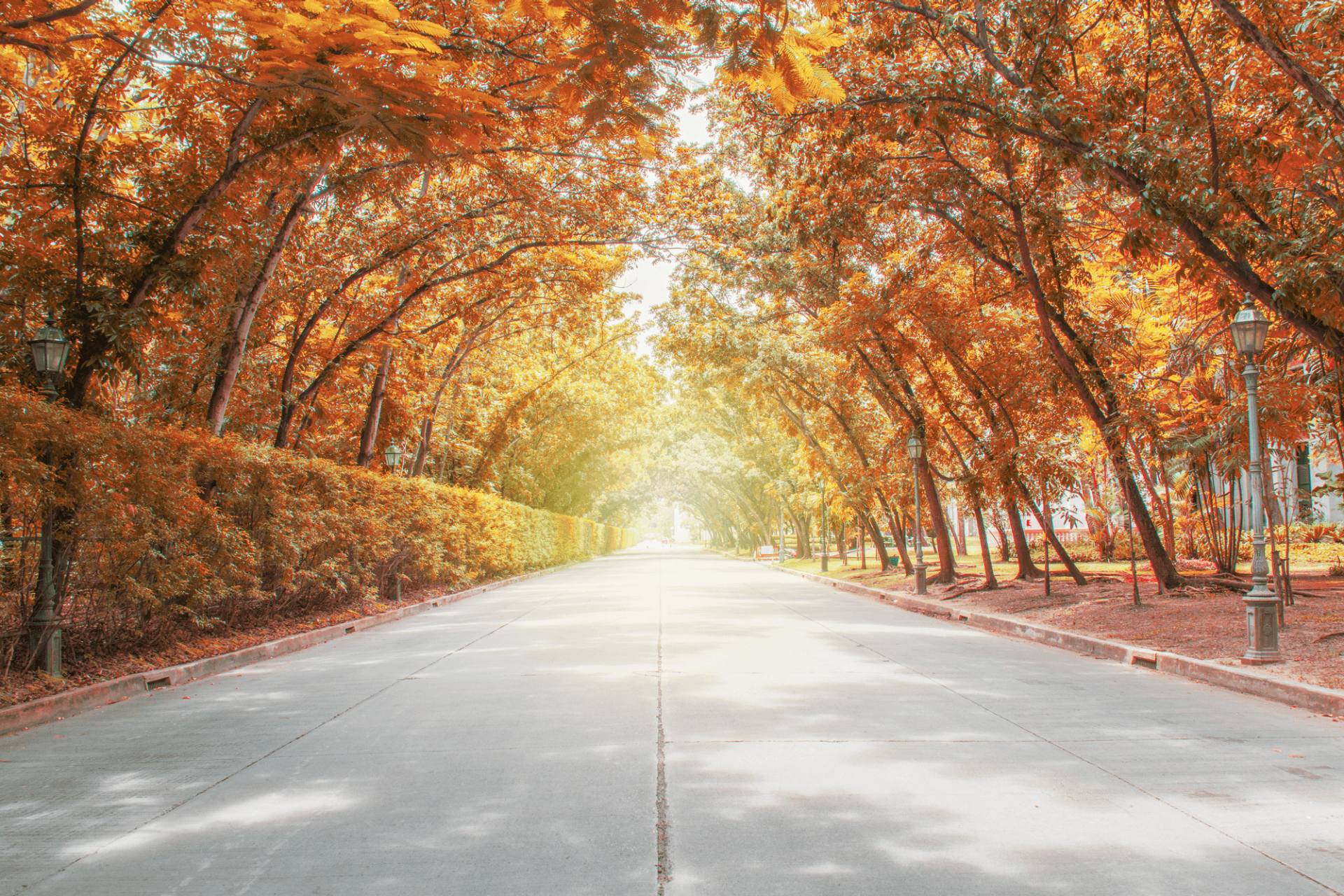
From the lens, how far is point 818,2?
5.54 m

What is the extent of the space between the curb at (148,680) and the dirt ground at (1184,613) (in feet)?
34.7

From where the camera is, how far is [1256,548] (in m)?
8.80

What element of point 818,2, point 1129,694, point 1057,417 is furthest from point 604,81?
point 1057,417

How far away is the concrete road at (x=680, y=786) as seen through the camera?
3.62 meters

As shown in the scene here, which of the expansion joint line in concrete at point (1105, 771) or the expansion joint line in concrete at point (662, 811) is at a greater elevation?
the expansion joint line in concrete at point (662, 811)

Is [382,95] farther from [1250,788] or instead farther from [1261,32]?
[1261,32]

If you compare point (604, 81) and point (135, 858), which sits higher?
point (604, 81)

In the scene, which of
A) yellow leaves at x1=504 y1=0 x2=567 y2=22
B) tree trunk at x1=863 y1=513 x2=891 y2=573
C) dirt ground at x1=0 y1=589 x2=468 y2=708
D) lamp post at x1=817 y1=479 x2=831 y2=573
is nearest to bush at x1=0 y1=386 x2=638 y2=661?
dirt ground at x1=0 y1=589 x2=468 y2=708

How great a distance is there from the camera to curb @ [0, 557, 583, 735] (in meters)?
6.80

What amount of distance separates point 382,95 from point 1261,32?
24.5ft

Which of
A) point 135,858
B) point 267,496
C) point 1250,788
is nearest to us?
point 135,858

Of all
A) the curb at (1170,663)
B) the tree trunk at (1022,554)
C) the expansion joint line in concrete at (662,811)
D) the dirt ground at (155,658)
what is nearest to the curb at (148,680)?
the dirt ground at (155,658)

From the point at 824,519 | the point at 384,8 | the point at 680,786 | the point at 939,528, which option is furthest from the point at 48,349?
the point at 824,519

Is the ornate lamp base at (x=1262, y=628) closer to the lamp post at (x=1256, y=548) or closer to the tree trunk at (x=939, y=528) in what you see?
the lamp post at (x=1256, y=548)
